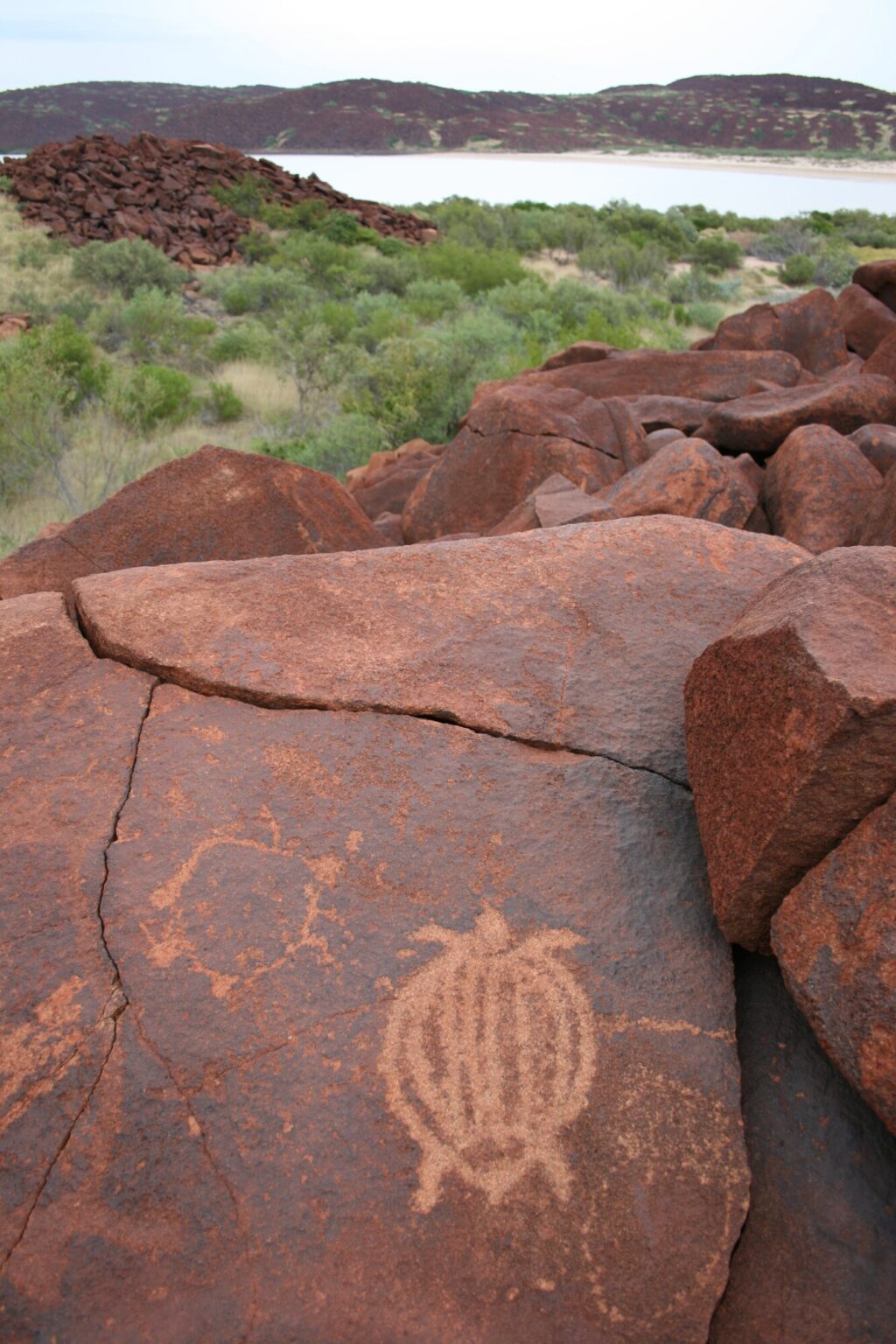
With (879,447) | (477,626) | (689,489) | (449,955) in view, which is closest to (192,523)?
(477,626)

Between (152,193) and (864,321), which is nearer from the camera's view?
(864,321)

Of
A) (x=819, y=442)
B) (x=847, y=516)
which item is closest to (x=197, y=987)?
(x=847, y=516)

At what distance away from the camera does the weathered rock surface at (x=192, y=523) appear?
11.0ft

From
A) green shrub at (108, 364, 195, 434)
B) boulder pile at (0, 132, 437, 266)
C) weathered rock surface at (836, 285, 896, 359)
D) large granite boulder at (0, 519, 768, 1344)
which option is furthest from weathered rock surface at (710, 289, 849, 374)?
boulder pile at (0, 132, 437, 266)

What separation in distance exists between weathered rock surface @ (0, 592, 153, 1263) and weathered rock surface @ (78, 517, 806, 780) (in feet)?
0.47

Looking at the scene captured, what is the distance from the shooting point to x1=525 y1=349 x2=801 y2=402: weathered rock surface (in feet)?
20.5

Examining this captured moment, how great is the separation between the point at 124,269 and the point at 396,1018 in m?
17.9

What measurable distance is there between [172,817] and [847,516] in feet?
10.5

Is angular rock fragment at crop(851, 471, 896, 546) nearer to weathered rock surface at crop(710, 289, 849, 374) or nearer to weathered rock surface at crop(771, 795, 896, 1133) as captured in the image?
weathered rock surface at crop(771, 795, 896, 1133)

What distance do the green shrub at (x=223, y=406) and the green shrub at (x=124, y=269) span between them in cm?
685

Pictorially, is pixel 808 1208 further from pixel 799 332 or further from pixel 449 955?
pixel 799 332

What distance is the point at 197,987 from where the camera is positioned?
4.78 ft

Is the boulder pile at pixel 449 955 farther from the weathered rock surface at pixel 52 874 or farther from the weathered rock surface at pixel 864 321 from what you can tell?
the weathered rock surface at pixel 864 321

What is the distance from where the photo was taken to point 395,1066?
1413 mm
